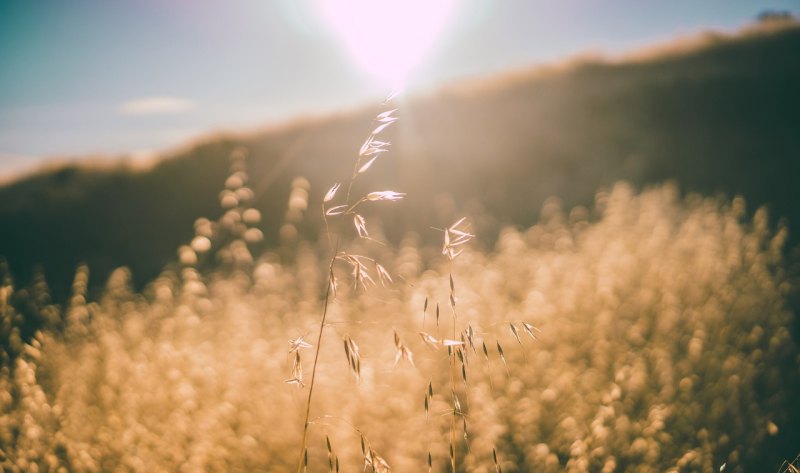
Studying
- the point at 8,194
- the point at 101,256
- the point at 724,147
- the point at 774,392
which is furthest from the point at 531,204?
the point at 8,194

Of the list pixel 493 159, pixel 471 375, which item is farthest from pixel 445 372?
pixel 493 159

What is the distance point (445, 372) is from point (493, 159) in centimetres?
893

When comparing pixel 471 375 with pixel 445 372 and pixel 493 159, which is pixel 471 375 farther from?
pixel 493 159

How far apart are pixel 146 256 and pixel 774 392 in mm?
9999

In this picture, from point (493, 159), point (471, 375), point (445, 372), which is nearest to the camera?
point (471, 375)

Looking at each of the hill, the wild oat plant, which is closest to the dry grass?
the wild oat plant

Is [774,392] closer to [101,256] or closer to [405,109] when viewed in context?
[101,256]

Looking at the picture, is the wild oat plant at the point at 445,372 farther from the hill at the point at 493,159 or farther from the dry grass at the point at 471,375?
the hill at the point at 493,159

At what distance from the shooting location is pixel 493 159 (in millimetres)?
11688

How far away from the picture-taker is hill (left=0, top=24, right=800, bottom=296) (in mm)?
9625

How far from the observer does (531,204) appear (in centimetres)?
977

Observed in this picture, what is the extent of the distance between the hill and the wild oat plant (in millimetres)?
3753

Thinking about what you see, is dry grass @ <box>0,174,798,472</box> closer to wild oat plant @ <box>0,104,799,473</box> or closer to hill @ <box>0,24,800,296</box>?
wild oat plant @ <box>0,104,799,473</box>

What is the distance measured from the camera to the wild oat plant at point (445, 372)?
236cm
